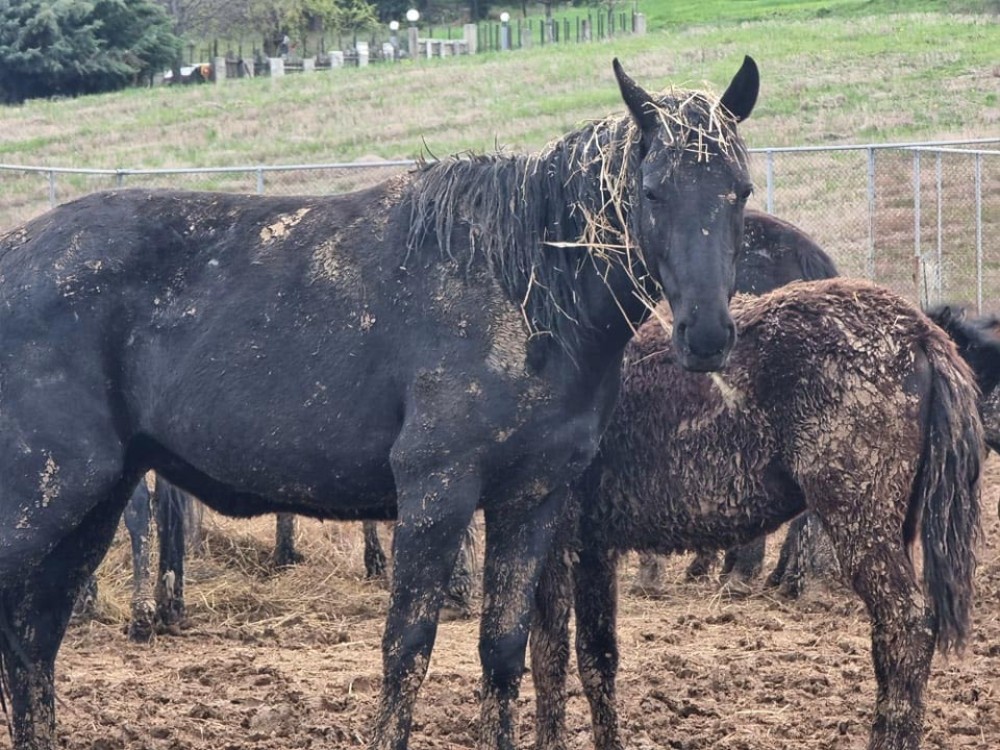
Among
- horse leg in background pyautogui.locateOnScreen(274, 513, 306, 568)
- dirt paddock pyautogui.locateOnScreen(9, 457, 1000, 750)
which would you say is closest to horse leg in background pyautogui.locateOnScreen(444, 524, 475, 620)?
dirt paddock pyautogui.locateOnScreen(9, 457, 1000, 750)

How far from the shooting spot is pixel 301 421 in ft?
15.6

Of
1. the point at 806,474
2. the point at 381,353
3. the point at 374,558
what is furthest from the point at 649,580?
the point at 381,353

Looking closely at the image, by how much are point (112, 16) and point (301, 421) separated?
38.8 m

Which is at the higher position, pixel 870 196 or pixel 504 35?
pixel 504 35

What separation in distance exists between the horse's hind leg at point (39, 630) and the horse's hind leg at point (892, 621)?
283cm

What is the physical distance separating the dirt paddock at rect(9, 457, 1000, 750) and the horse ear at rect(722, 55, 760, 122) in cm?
264

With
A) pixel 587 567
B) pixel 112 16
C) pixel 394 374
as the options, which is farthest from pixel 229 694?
pixel 112 16

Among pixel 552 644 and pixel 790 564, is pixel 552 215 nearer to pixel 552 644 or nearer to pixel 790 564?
pixel 552 644

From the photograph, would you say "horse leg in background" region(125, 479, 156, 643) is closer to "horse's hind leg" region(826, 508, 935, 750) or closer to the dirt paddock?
the dirt paddock

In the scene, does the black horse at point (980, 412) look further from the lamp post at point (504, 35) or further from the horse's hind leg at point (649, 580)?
the lamp post at point (504, 35)

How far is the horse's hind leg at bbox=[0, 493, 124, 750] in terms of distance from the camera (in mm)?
5215

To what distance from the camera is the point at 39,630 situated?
5.25 meters

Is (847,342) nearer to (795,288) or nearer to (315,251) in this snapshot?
(795,288)

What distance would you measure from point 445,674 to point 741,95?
343cm
